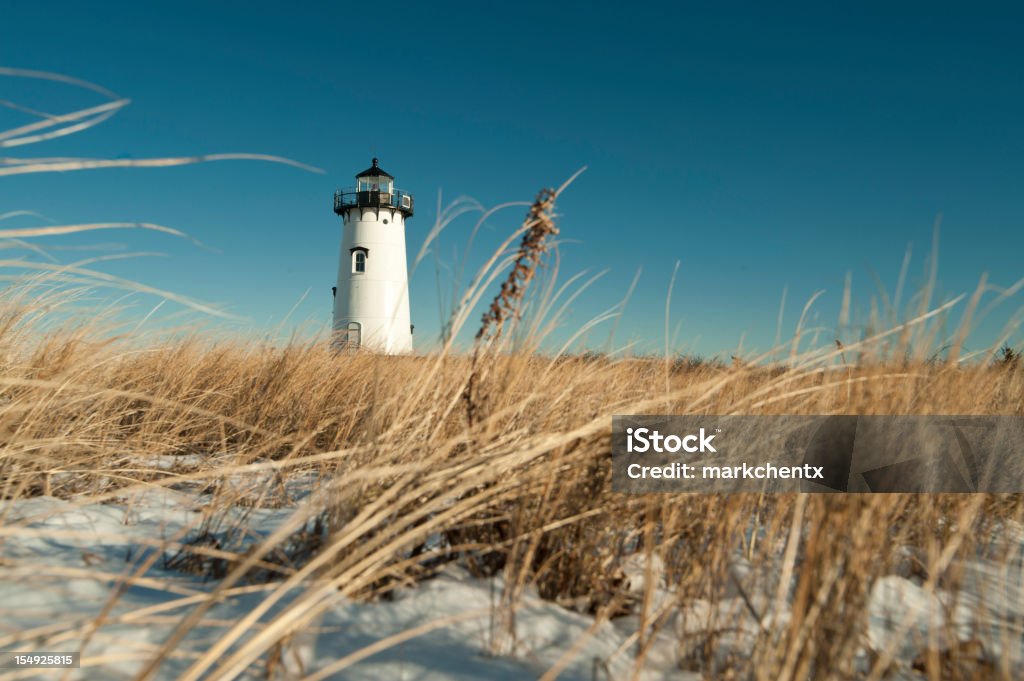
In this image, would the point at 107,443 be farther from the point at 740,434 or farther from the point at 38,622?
the point at 740,434

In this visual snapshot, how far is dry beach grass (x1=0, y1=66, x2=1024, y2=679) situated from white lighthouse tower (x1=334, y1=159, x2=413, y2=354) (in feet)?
63.1

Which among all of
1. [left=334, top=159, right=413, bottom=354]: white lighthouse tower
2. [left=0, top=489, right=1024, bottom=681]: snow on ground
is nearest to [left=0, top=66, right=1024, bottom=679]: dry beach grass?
[left=0, top=489, right=1024, bottom=681]: snow on ground

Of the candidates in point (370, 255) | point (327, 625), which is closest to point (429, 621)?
point (327, 625)

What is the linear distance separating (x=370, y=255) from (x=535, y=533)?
2169 centimetres

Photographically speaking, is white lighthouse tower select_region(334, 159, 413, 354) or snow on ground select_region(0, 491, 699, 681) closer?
snow on ground select_region(0, 491, 699, 681)

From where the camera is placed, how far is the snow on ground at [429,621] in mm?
933

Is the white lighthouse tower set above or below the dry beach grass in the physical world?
above

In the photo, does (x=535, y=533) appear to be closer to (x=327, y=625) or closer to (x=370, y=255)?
(x=327, y=625)

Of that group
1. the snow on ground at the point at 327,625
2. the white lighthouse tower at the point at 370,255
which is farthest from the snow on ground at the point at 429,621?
the white lighthouse tower at the point at 370,255

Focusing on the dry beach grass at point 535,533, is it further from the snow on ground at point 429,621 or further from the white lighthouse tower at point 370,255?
the white lighthouse tower at point 370,255

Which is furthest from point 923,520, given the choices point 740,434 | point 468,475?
point 468,475

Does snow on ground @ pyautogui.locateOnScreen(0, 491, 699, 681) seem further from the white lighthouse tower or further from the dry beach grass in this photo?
the white lighthouse tower

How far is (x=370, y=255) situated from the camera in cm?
2189

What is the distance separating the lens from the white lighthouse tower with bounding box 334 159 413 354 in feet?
70.4
